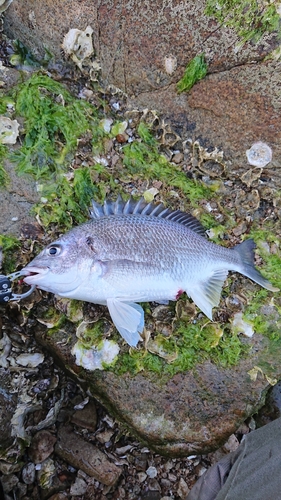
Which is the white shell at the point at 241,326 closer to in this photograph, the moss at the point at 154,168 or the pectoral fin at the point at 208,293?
the pectoral fin at the point at 208,293

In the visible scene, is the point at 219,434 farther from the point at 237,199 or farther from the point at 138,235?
the point at 237,199

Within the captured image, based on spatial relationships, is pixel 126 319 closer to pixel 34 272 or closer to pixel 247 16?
pixel 34 272

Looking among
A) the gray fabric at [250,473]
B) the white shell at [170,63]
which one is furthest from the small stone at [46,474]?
the white shell at [170,63]

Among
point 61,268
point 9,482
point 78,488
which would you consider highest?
point 61,268

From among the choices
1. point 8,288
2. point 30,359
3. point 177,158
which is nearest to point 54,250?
point 8,288

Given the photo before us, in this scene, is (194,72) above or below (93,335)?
above

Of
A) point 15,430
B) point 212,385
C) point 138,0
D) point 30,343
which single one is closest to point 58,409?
point 15,430

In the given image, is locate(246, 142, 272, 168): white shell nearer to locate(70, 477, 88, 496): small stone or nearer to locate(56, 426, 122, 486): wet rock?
locate(56, 426, 122, 486): wet rock
